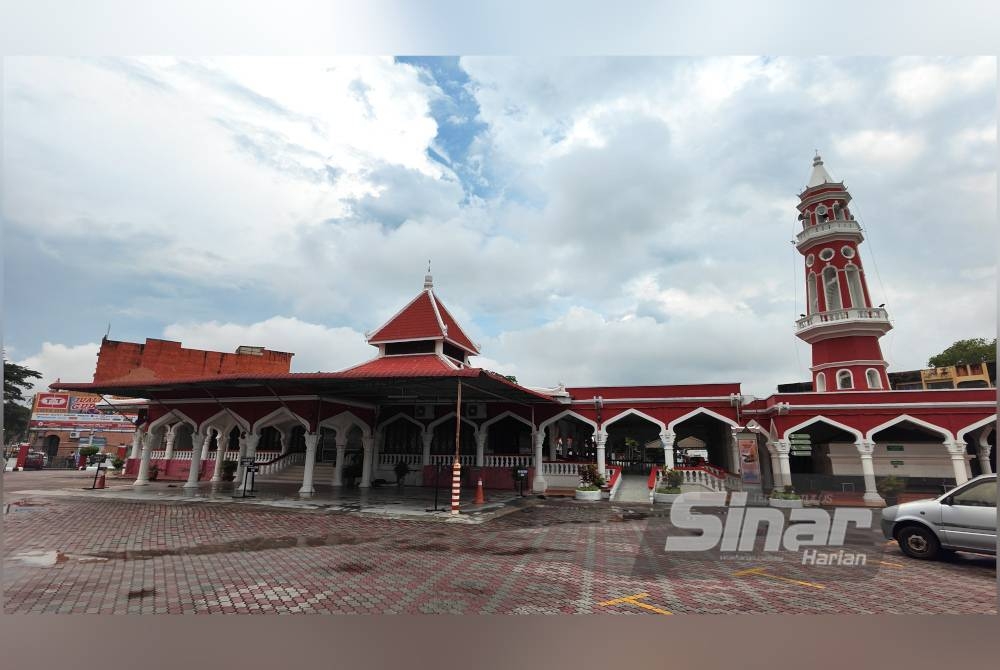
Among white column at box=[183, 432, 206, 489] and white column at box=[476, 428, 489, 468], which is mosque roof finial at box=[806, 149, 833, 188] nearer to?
white column at box=[476, 428, 489, 468]

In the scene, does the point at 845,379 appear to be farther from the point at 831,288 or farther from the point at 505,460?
the point at 505,460

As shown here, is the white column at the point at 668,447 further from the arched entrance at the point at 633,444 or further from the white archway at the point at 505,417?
the white archway at the point at 505,417

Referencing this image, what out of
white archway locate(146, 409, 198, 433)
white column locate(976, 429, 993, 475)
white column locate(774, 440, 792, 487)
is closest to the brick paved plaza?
white column locate(774, 440, 792, 487)

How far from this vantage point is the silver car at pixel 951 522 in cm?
796

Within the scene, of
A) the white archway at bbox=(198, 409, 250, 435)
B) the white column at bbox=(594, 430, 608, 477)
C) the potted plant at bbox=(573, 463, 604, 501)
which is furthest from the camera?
the white column at bbox=(594, 430, 608, 477)

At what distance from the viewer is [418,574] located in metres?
7.32

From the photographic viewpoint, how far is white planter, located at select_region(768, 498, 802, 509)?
56.1 ft

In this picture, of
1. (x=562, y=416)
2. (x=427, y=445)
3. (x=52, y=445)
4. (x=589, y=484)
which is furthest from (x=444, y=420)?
(x=52, y=445)

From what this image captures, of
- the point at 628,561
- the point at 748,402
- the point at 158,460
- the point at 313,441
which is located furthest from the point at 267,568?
the point at 158,460

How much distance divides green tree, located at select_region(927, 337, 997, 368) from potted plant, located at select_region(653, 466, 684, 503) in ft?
129

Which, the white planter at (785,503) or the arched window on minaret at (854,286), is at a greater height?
the arched window on minaret at (854,286)

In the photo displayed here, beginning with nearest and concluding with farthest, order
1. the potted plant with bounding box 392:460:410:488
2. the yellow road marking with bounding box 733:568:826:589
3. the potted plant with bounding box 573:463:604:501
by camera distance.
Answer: the yellow road marking with bounding box 733:568:826:589
the potted plant with bounding box 573:463:604:501
the potted plant with bounding box 392:460:410:488

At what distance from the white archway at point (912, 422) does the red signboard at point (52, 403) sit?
59842 mm

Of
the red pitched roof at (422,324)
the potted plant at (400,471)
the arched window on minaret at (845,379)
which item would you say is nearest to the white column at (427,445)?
the potted plant at (400,471)
